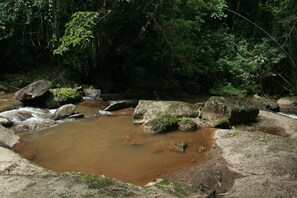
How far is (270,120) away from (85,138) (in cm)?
468

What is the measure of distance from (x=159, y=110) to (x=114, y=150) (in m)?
2.18

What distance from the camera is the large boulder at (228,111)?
29.4 ft

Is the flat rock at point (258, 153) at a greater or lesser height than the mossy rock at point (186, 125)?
greater

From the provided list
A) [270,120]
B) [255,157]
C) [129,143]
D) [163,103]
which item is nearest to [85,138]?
[129,143]

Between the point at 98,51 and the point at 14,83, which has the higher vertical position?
the point at 98,51

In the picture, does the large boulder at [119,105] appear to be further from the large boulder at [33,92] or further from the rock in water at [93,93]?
the large boulder at [33,92]

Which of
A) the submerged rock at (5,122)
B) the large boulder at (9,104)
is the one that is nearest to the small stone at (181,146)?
the submerged rock at (5,122)

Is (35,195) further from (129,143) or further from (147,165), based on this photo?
(129,143)

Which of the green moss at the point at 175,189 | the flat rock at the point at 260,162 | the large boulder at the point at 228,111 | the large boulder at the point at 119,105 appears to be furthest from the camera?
the large boulder at the point at 119,105

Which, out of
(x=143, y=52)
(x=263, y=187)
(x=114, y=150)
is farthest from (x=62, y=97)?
(x=263, y=187)

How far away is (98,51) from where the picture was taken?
42.5 feet

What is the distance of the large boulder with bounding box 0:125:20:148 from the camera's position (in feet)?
24.1

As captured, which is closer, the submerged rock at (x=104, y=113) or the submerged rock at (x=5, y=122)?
the submerged rock at (x=5, y=122)

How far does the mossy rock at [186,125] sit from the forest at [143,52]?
4101mm
